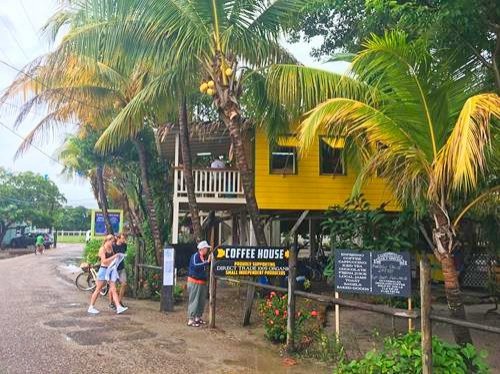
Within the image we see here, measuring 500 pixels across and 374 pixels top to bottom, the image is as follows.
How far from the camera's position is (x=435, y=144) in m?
6.91

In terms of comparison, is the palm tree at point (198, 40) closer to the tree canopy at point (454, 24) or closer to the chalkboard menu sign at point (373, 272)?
the tree canopy at point (454, 24)

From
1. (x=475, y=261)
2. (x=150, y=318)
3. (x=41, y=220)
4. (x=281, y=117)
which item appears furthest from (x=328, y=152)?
(x=41, y=220)

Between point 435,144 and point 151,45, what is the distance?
270 inches

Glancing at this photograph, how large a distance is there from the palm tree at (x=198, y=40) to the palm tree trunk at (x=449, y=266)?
209 inches

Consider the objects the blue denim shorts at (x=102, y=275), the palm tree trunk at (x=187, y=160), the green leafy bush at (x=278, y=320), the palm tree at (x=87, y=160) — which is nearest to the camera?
the green leafy bush at (x=278, y=320)

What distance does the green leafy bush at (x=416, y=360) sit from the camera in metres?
5.71

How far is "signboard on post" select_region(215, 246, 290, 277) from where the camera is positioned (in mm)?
9828

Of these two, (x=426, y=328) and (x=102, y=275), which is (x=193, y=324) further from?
(x=426, y=328)

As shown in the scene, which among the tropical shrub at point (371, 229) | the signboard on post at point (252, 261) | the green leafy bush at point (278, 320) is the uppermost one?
the tropical shrub at point (371, 229)

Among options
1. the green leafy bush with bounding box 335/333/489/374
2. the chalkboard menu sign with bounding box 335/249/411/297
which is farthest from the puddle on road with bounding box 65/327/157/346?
the green leafy bush with bounding box 335/333/489/374

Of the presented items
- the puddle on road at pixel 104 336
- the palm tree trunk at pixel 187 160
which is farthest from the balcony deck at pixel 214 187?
the puddle on road at pixel 104 336

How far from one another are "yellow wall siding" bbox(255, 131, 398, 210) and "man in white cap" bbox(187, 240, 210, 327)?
239 inches

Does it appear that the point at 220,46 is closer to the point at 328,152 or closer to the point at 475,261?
the point at 328,152

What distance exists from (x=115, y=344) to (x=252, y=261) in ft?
9.18
